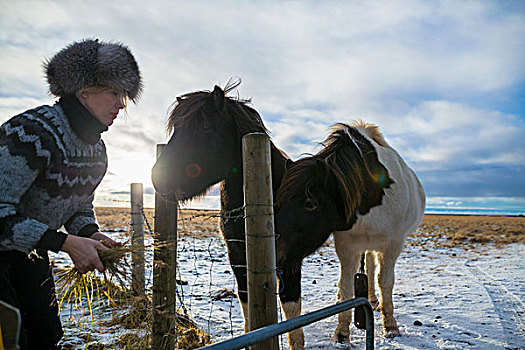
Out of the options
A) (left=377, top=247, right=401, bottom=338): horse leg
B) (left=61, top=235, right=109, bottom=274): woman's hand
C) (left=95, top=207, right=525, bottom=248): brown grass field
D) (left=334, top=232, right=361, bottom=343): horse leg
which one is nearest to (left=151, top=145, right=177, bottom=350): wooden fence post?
(left=61, top=235, right=109, bottom=274): woman's hand

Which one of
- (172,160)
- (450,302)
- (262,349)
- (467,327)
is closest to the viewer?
(262,349)

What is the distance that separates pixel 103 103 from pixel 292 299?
2269 mm

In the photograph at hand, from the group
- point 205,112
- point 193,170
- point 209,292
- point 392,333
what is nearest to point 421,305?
point 392,333

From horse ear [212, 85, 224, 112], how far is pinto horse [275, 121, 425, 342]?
2.75 feet

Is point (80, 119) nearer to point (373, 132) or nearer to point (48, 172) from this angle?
point (48, 172)

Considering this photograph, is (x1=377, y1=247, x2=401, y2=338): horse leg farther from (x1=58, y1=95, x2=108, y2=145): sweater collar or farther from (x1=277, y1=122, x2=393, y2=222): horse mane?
(x1=58, y1=95, x2=108, y2=145): sweater collar

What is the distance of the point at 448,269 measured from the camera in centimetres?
827

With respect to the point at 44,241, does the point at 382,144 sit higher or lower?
higher

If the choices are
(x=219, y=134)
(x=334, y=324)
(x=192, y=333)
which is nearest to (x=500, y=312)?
(x=334, y=324)

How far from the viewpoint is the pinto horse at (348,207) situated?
2.93 meters

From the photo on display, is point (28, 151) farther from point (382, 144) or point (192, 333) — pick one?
point (382, 144)

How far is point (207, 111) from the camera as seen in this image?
2.96 m

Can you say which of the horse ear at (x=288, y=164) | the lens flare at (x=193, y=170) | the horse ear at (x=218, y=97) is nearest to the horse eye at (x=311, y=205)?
the horse ear at (x=288, y=164)

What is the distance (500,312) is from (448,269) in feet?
12.8
